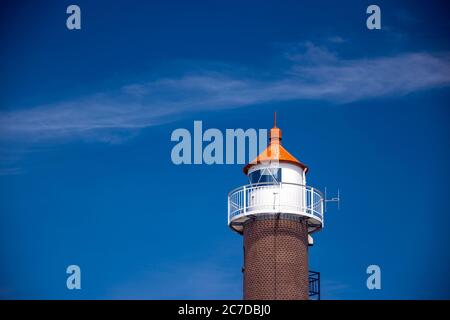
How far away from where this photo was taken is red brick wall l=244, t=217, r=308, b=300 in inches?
3858

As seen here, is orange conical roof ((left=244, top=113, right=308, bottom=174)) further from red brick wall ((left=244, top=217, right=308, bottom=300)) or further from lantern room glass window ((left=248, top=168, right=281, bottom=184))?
red brick wall ((left=244, top=217, right=308, bottom=300))

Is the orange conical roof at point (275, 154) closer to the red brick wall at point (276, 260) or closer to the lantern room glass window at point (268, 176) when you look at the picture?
the lantern room glass window at point (268, 176)

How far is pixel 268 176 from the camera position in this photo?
10019 cm

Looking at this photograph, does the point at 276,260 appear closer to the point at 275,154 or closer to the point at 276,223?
the point at 276,223

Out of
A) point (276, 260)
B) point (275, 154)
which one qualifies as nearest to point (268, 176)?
point (275, 154)

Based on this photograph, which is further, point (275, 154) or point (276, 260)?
point (275, 154)

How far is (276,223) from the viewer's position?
9894 cm

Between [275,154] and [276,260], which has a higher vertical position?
[275,154]

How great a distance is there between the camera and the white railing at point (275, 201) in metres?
99.2

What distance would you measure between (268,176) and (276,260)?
455cm

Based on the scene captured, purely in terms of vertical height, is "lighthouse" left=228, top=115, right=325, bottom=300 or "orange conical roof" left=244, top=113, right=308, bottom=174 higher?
"orange conical roof" left=244, top=113, right=308, bottom=174

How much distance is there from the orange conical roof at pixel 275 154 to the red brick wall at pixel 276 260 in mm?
3187

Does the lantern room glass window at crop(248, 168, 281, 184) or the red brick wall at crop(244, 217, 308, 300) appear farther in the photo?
the lantern room glass window at crop(248, 168, 281, 184)

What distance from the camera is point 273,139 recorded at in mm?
101438
